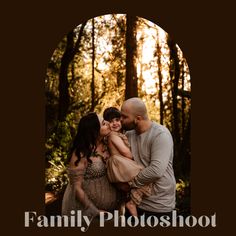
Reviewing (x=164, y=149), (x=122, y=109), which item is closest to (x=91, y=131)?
(x=122, y=109)

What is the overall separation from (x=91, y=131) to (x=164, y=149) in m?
0.93

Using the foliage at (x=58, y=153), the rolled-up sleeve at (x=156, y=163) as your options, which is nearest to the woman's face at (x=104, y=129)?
the foliage at (x=58, y=153)

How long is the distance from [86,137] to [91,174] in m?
0.46

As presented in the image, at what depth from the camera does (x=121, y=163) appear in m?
7.02

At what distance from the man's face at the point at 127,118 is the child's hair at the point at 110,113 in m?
0.12

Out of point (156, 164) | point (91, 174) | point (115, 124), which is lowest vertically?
point (91, 174)

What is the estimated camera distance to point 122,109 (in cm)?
722

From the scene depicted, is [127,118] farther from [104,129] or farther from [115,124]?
[104,129]

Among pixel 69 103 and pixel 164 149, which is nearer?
pixel 164 149

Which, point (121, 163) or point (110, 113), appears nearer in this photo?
point (121, 163)

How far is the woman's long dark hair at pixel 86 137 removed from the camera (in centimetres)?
712

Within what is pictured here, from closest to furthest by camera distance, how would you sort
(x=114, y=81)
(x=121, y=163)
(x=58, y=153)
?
1. (x=121, y=163)
2. (x=58, y=153)
3. (x=114, y=81)

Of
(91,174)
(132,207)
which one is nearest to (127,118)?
(91,174)

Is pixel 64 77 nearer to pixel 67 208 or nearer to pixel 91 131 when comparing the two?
pixel 91 131
